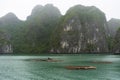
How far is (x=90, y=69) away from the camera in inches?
2331

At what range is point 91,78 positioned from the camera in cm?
4478

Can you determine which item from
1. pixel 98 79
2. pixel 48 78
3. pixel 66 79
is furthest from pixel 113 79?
pixel 48 78

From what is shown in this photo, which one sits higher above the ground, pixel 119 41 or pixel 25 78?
pixel 119 41

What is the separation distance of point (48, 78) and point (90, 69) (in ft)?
54.9

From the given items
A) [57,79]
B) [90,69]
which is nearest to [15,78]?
[57,79]

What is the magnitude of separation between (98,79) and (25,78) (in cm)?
1191

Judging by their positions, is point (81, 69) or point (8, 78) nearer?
point (8, 78)

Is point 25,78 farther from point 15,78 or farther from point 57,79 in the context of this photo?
point 57,79

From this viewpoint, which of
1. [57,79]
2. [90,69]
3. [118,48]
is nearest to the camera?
[57,79]

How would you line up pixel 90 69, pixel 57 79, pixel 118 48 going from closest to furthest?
pixel 57 79 < pixel 90 69 < pixel 118 48

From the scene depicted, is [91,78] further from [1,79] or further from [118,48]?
[118,48]

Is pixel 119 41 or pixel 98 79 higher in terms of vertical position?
pixel 119 41

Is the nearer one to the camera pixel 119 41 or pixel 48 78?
pixel 48 78

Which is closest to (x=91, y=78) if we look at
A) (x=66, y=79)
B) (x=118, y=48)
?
(x=66, y=79)
